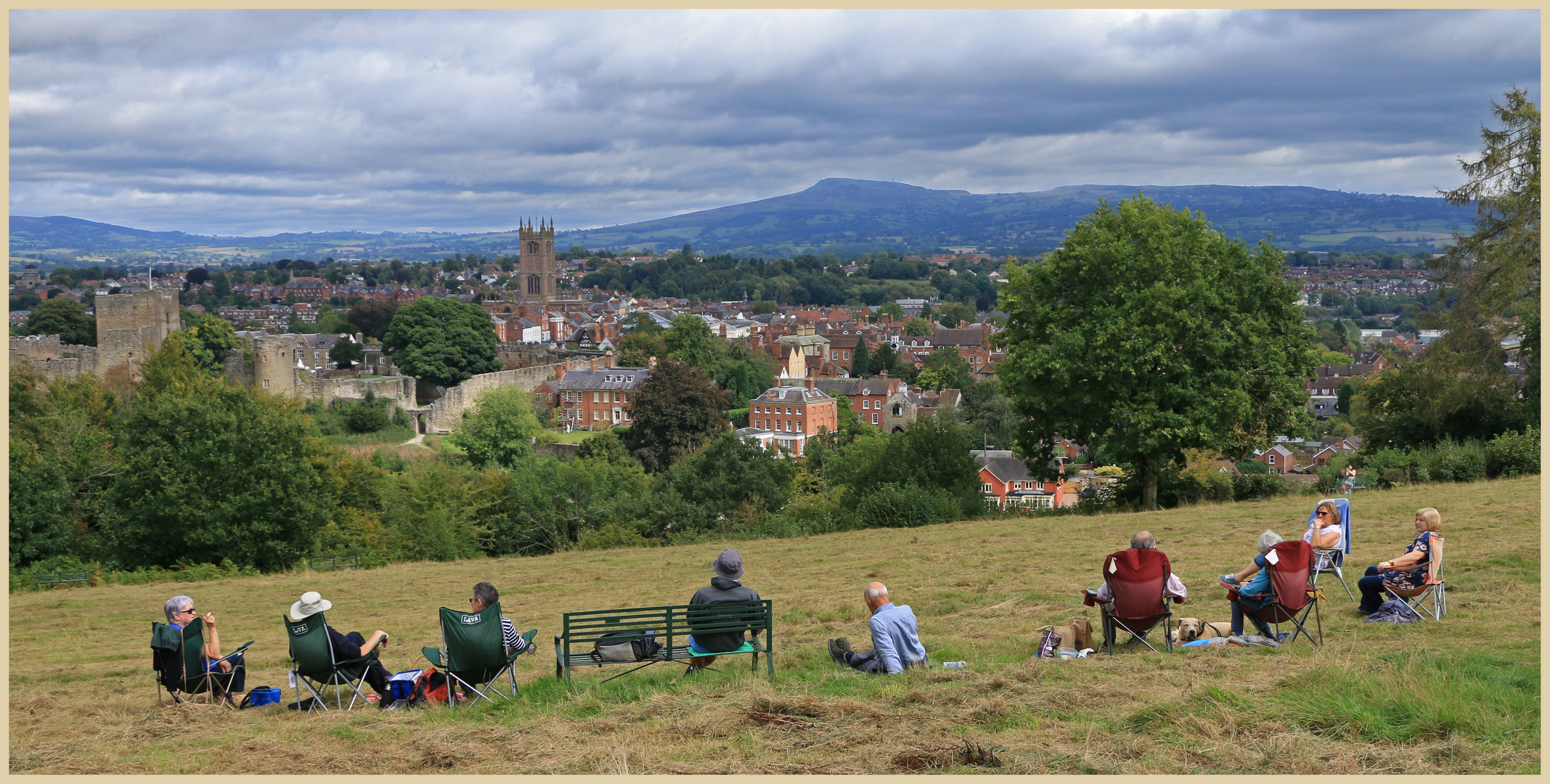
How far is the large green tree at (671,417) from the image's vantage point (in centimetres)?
4453

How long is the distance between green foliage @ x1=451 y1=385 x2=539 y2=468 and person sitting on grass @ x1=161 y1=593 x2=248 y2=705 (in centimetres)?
4241

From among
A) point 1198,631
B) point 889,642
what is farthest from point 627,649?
point 1198,631

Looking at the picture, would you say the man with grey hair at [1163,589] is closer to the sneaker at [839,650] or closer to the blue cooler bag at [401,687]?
the sneaker at [839,650]

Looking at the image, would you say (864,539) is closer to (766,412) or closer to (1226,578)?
(1226,578)

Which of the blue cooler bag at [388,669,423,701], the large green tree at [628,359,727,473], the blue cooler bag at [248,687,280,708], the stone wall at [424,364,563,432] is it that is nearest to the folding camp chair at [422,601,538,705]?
the blue cooler bag at [388,669,423,701]

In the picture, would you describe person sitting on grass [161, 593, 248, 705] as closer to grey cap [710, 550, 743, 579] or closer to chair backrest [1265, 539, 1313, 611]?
grey cap [710, 550, 743, 579]

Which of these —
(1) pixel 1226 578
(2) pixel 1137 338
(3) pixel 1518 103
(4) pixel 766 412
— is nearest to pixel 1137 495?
(2) pixel 1137 338

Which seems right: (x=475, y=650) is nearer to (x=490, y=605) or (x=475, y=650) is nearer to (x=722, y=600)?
(x=490, y=605)

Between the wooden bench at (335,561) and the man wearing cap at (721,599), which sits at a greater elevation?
the man wearing cap at (721,599)

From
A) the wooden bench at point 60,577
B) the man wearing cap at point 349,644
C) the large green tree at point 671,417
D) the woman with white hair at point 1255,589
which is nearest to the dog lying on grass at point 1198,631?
the woman with white hair at point 1255,589

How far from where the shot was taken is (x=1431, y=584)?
8117 millimetres

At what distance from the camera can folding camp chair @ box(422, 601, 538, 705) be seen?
710 cm

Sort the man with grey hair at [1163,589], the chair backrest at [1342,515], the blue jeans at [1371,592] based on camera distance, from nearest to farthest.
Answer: the man with grey hair at [1163,589]
the blue jeans at [1371,592]
the chair backrest at [1342,515]

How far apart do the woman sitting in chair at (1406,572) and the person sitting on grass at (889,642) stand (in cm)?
375
